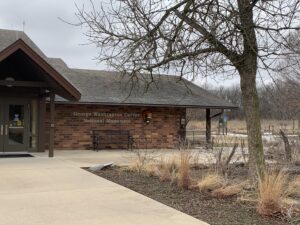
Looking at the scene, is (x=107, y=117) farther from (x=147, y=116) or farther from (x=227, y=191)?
(x=227, y=191)

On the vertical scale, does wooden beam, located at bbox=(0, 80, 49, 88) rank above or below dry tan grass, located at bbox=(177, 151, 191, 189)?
above

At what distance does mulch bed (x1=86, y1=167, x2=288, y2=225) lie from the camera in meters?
7.67

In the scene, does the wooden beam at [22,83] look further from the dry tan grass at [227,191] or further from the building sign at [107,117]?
the dry tan grass at [227,191]

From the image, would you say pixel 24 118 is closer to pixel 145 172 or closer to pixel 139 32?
pixel 145 172

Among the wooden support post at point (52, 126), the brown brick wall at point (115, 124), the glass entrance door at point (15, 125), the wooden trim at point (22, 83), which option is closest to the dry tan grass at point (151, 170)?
the wooden support post at point (52, 126)

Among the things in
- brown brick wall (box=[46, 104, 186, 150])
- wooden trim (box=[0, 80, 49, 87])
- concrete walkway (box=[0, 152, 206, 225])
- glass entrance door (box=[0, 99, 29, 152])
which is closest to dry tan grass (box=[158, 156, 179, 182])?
concrete walkway (box=[0, 152, 206, 225])

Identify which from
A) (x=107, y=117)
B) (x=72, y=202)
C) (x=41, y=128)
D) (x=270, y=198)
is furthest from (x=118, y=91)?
(x=270, y=198)

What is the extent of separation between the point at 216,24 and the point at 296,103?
16.3 m

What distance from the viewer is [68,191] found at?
995 cm

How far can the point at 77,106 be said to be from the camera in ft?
71.8

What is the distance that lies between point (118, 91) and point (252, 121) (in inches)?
546

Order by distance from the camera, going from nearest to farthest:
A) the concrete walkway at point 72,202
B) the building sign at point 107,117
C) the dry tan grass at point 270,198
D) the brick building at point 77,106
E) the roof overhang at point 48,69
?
the concrete walkway at point 72,202 → the dry tan grass at point 270,198 → the roof overhang at point 48,69 → the brick building at point 77,106 → the building sign at point 107,117

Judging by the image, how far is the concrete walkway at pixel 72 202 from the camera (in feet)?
24.2

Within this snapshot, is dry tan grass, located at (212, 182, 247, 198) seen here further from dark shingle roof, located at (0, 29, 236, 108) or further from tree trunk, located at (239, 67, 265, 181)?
dark shingle roof, located at (0, 29, 236, 108)
